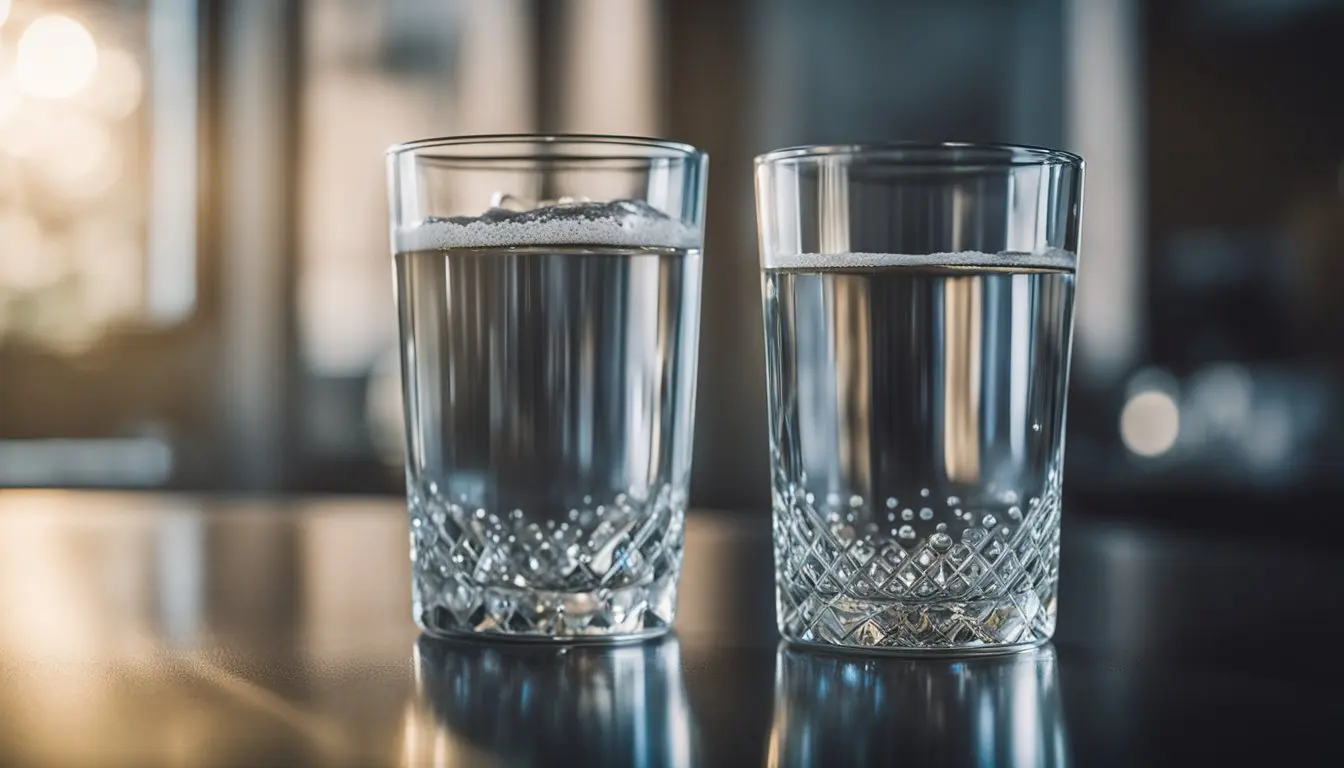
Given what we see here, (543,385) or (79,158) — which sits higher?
(79,158)

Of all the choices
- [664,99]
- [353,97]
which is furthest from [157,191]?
[664,99]

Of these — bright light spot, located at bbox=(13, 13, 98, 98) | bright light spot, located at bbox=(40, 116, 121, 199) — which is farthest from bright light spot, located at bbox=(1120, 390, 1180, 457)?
bright light spot, located at bbox=(13, 13, 98, 98)

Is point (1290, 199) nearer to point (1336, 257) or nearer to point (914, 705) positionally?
point (1336, 257)

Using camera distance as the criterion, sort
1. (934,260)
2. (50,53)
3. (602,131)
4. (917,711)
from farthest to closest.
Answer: (50,53) → (602,131) → (934,260) → (917,711)

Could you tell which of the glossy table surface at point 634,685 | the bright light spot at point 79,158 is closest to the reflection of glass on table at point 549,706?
the glossy table surface at point 634,685

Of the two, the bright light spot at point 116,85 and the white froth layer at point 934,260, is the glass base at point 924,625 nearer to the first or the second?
the white froth layer at point 934,260

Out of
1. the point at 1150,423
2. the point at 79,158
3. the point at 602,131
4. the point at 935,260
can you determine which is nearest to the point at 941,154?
the point at 935,260

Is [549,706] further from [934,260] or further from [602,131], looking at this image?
[602,131]
